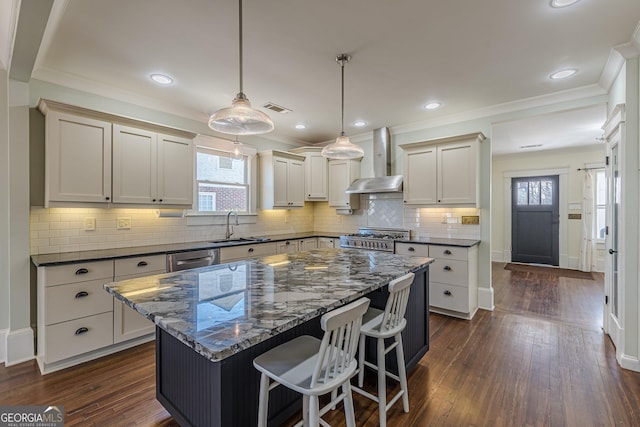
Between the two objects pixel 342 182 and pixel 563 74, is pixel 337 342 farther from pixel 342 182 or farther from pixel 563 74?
pixel 342 182

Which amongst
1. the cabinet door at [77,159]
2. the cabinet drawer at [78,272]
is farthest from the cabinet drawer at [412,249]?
the cabinet door at [77,159]

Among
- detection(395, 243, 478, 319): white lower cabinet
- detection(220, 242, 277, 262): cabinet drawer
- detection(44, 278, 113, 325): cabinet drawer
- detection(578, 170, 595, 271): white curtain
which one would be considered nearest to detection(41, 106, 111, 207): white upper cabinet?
detection(44, 278, 113, 325): cabinet drawer

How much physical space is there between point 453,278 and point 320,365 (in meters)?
2.94

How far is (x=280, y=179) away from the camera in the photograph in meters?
4.72

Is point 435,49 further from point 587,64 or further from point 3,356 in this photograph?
point 3,356

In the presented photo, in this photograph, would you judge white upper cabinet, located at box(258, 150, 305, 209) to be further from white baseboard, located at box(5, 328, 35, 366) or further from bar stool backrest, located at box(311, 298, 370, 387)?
bar stool backrest, located at box(311, 298, 370, 387)

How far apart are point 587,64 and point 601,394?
9.06ft

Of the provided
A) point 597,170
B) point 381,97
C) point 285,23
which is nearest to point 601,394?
point 381,97

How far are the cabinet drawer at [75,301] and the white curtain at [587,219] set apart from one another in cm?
817

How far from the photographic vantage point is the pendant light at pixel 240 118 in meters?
1.79

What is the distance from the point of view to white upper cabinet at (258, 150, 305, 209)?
462 cm

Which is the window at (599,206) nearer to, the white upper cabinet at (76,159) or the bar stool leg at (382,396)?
the bar stool leg at (382,396)

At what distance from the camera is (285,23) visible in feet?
6.93

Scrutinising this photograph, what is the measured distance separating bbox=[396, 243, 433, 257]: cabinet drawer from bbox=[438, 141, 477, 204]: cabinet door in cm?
70
